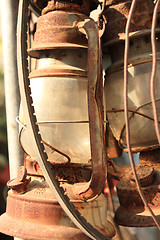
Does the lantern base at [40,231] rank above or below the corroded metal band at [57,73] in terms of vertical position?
below

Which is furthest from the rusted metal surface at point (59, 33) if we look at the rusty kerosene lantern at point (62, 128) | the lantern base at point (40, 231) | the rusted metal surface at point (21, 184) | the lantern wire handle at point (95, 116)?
the lantern base at point (40, 231)

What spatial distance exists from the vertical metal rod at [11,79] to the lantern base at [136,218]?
58 cm

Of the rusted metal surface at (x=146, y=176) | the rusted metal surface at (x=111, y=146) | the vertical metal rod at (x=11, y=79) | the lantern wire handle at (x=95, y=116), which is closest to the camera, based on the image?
the lantern wire handle at (x=95, y=116)

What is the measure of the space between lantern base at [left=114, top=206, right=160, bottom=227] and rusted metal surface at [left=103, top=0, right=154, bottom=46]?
20.1 inches

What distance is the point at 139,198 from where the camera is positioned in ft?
2.98

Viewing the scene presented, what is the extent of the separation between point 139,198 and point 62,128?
30 cm

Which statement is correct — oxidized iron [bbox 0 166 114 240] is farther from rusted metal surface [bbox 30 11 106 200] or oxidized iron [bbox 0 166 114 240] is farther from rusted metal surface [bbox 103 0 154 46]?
rusted metal surface [bbox 103 0 154 46]

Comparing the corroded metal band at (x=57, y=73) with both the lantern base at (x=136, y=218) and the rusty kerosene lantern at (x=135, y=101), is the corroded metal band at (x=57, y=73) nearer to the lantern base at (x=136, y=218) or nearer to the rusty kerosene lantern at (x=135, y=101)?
the rusty kerosene lantern at (x=135, y=101)

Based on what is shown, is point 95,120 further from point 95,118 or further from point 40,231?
point 40,231

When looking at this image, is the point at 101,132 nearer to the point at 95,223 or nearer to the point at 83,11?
the point at 95,223

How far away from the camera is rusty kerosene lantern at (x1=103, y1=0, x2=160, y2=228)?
0.91 metres

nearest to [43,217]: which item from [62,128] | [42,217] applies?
[42,217]

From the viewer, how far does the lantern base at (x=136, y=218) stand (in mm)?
863

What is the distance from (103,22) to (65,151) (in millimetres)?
397
